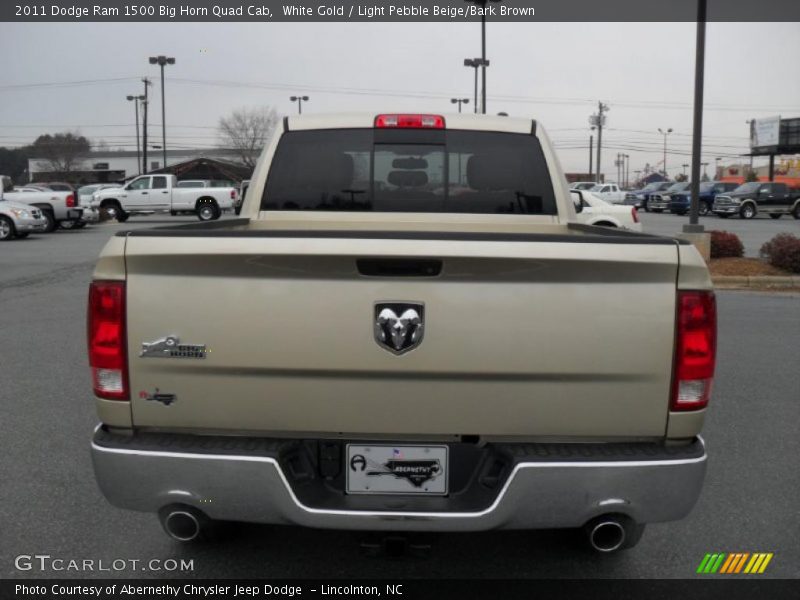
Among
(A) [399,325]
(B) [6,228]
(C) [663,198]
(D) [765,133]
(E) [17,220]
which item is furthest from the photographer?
(D) [765,133]

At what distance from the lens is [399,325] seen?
108 inches

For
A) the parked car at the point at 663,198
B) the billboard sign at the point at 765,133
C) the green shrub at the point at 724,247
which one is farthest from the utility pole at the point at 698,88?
the billboard sign at the point at 765,133

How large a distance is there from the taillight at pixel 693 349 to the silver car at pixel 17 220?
931 inches

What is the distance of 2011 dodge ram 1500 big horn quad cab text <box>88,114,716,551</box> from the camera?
2748 mm

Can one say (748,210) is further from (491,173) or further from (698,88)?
(491,173)

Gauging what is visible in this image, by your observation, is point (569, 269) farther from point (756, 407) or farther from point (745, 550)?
point (756, 407)

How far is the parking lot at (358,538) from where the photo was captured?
3.57 m

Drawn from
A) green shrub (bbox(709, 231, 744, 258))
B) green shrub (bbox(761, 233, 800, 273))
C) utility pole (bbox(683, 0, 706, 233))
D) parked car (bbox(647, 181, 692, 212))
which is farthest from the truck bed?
parked car (bbox(647, 181, 692, 212))

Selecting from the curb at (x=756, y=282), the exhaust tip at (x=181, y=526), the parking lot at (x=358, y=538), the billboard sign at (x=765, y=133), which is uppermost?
the billboard sign at (x=765, y=133)

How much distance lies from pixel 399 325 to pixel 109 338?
1024 mm

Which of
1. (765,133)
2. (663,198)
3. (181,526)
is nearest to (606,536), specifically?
(181,526)

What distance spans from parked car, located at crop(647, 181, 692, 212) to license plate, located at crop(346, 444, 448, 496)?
44167 millimetres

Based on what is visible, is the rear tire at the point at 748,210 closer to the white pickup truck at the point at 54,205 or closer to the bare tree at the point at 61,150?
the white pickup truck at the point at 54,205

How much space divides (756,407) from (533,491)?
4140mm
